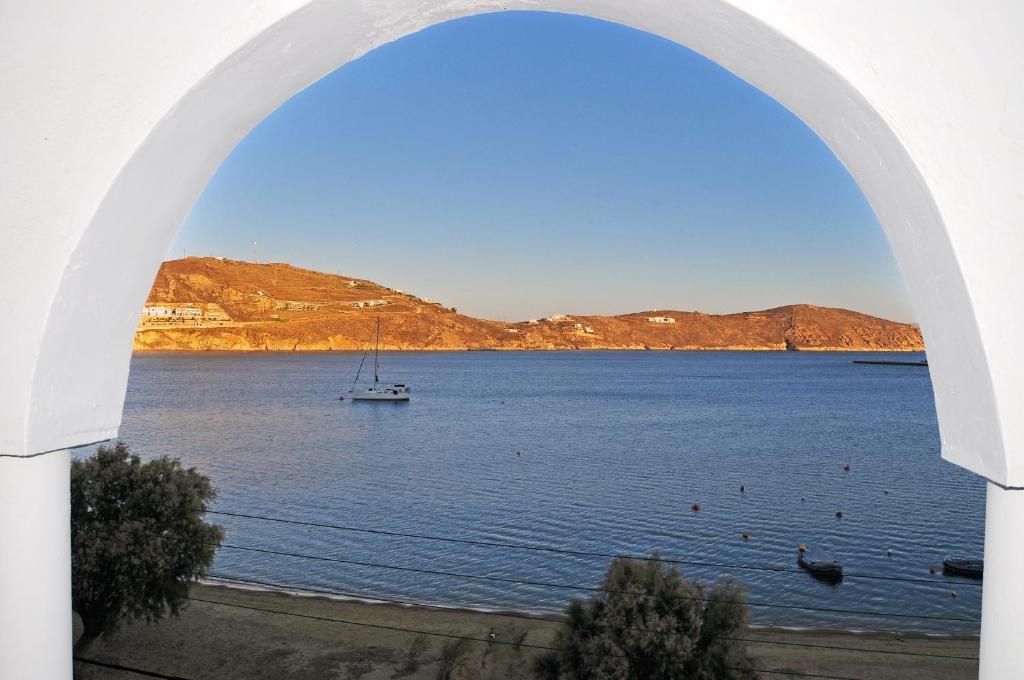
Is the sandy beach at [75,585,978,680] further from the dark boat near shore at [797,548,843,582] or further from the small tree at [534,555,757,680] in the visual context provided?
the dark boat near shore at [797,548,843,582]

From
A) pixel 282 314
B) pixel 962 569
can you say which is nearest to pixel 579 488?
pixel 962 569

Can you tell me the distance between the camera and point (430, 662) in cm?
1444

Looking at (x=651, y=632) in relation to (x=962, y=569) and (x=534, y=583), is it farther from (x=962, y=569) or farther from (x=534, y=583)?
(x=962, y=569)

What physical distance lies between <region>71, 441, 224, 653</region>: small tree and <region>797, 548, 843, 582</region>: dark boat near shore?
51.2 ft

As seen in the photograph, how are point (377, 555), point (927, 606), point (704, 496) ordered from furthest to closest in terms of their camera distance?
point (704, 496)
point (377, 555)
point (927, 606)

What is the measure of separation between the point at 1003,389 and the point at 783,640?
55.4ft

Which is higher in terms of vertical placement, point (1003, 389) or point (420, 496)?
point (1003, 389)

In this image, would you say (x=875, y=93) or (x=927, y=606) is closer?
(x=875, y=93)

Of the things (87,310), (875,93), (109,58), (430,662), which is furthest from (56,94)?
(430,662)

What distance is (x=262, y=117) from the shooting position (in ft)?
7.37

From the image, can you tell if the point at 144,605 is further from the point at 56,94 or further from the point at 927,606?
the point at 927,606

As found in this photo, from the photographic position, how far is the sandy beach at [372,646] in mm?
13797

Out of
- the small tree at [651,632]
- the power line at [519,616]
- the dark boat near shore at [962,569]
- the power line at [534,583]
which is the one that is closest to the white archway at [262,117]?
the small tree at [651,632]

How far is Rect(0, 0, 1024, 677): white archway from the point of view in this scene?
1666 millimetres
